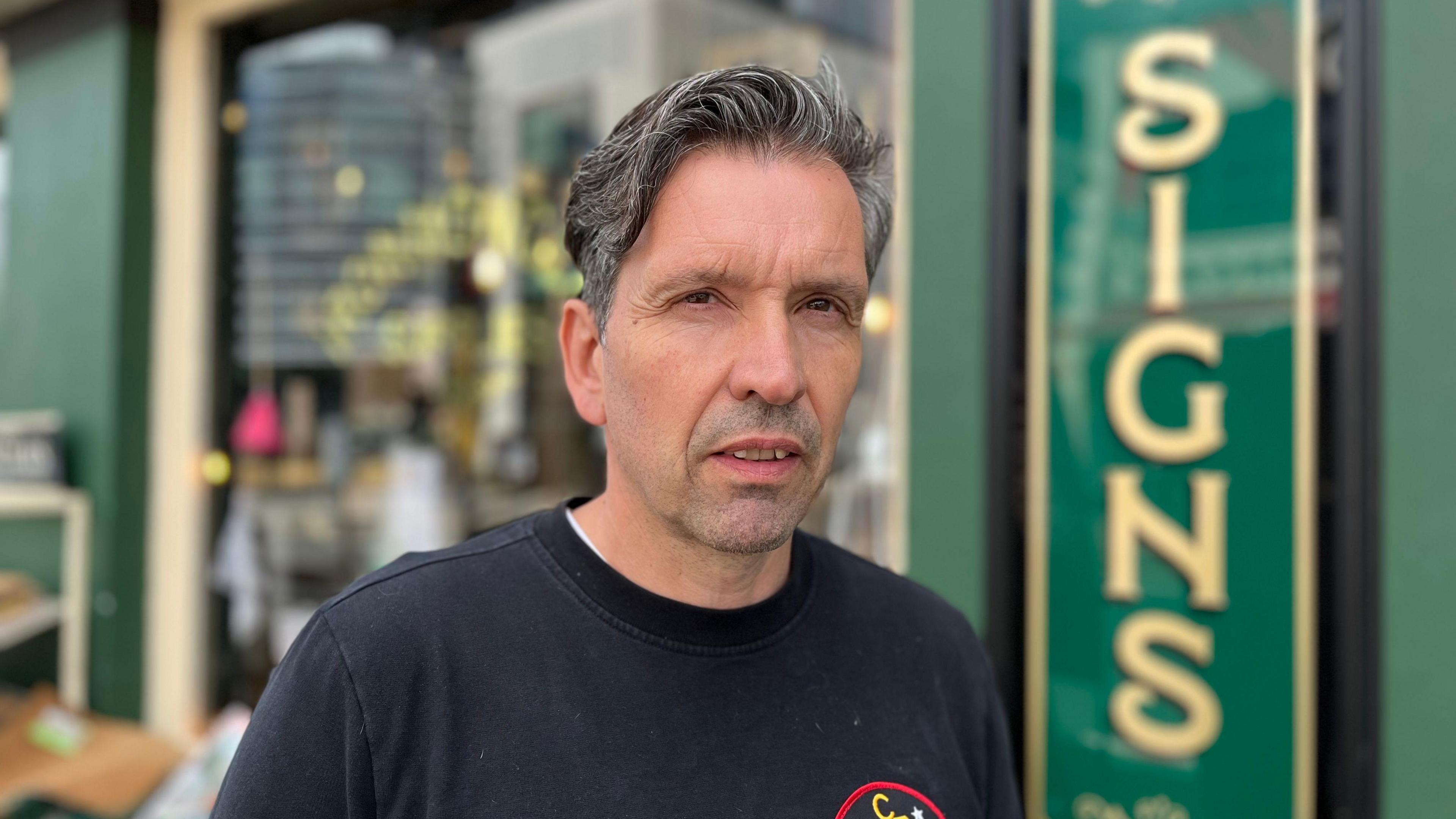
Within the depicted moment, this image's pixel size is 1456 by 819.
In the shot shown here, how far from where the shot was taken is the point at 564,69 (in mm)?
3912

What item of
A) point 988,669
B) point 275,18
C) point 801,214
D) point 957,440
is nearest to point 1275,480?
point 957,440

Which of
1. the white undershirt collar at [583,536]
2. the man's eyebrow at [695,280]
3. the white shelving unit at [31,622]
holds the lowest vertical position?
the white shelving unit at [31,622]

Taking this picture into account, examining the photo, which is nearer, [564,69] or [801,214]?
[801,214]

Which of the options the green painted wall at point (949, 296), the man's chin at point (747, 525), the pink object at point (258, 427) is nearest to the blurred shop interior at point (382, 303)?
the pink object at point (258, 427)

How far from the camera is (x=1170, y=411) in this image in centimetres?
208

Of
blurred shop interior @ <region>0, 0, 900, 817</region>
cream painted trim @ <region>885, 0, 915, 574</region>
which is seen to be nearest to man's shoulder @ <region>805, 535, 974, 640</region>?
cream painted trim @ <region>885, 0, 915, 574</region>

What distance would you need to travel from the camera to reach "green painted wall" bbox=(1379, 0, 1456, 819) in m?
1.81

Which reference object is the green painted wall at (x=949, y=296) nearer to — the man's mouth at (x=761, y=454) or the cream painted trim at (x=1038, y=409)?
the cream painted trim at (x=1038, y=409)

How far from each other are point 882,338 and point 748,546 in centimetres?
174

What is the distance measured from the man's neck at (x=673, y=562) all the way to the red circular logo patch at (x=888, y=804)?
0.78 feet

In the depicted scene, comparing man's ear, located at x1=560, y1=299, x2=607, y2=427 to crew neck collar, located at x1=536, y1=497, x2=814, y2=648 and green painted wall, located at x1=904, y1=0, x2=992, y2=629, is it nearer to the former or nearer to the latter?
crew neck collar, located at x1=536, y1=497, x2=814, y2=648

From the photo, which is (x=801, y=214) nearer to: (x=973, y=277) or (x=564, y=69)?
(x=973, y=277)

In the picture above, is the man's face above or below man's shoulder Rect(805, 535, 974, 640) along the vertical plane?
above

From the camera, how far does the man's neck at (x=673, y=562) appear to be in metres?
1.14
